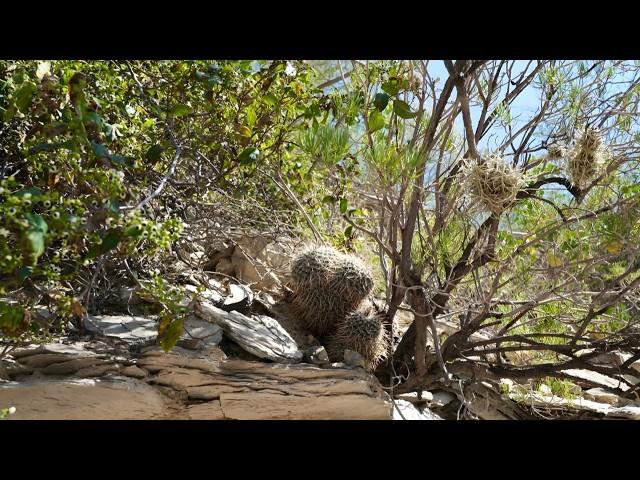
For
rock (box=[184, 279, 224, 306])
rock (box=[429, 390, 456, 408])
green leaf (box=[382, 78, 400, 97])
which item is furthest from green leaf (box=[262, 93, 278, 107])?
rock (box=[429, 390, 456, 408])

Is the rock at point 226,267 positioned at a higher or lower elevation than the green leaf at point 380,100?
lower

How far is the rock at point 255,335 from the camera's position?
7.25 feet

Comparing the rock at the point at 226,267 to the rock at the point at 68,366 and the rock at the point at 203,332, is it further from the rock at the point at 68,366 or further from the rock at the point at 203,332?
the rock at the point at 68,366

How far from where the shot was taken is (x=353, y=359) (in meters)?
2.33

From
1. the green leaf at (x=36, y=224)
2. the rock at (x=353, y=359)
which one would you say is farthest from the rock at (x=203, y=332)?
the green leaf at (x=36, y=224)

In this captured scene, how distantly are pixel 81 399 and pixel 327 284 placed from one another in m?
1.01

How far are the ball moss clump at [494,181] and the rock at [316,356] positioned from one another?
0.80 m

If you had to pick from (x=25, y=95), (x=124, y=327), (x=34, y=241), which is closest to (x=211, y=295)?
(x=124, y=327)

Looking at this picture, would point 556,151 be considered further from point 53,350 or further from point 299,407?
point 53,350

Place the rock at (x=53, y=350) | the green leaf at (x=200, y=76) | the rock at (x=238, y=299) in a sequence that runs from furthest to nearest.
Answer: the rock at (x=238, y=299) < the green leaf at (x=200, y=76) < the rock at (x=53, y=350)

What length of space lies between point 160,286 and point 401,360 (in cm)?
135

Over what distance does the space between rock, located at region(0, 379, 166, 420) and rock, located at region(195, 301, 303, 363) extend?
34 centimetres
